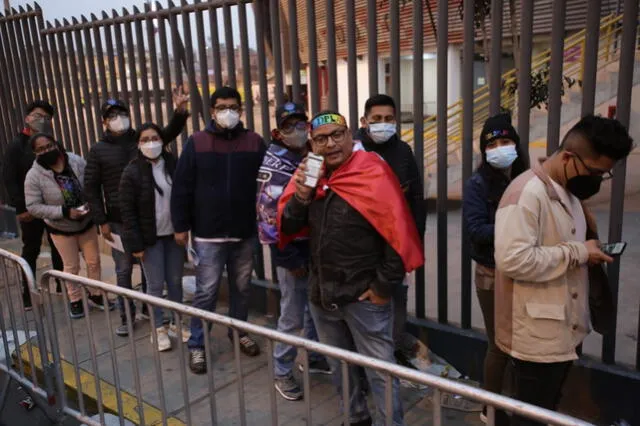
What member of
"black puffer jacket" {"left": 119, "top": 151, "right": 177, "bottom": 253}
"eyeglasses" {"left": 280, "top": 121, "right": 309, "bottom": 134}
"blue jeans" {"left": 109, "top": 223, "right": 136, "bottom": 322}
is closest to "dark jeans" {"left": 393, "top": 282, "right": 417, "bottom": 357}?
"eyeglasses" {"left": 280, "top": 121, "right": 309, "bottom": 134}

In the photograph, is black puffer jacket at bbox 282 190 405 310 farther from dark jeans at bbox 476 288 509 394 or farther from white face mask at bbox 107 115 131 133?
white face mask at bbox 107 115 131 133

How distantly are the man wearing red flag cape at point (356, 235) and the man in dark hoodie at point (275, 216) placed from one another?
502 millimetres

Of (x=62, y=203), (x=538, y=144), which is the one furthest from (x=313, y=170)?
(x=538, y=144)

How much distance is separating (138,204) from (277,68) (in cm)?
153

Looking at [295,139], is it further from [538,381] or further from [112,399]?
[112,399]

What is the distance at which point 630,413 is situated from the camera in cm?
326

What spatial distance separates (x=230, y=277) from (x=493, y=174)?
7.09ft

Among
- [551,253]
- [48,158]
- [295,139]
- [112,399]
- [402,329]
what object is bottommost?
[112,399]

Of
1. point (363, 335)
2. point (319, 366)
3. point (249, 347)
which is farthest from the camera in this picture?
point (249, 347)

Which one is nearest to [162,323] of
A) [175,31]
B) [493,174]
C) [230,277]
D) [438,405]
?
[230,277]

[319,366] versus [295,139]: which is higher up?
[295,139]

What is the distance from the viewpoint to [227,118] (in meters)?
3.90

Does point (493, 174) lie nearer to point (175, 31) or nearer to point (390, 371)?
point (390, 371)

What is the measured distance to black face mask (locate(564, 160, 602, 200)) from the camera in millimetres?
2320
